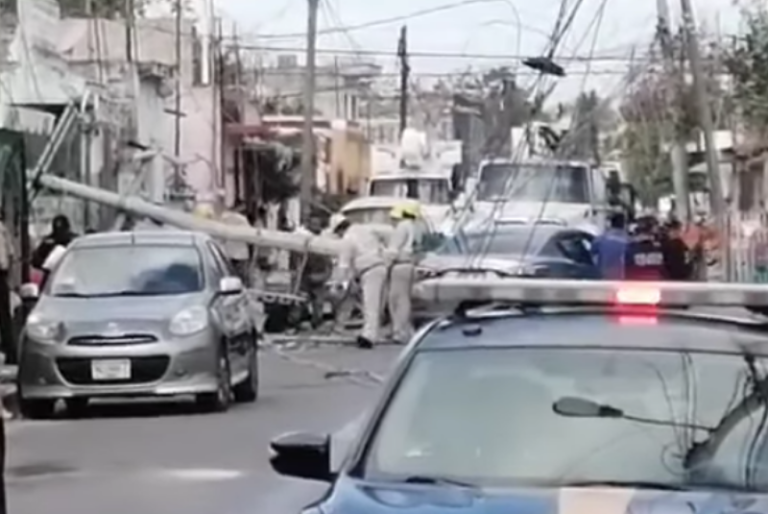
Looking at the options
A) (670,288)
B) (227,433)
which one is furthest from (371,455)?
(227,433)

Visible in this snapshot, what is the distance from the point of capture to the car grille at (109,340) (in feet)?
63.4

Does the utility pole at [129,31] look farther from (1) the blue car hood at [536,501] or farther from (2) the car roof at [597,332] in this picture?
(1) the blue car hood at [536,501]

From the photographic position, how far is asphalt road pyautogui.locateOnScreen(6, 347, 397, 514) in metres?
14.2

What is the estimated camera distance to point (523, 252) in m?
28.6

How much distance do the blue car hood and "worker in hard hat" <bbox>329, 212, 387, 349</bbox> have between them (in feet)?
74.6

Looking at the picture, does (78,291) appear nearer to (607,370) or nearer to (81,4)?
(607,370)

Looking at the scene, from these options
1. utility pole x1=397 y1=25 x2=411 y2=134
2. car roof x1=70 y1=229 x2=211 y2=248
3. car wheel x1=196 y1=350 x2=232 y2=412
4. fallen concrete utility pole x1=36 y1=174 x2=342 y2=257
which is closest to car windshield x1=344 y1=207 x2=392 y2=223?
fallen concrete utility pole x1=36 y1=174 x2=342 y2=257

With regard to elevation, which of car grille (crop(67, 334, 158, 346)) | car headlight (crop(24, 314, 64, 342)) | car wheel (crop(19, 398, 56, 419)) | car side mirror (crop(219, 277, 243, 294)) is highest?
car side mirror (crop(219, 277, 243, 294))

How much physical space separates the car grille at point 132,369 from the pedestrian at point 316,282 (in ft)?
46.3

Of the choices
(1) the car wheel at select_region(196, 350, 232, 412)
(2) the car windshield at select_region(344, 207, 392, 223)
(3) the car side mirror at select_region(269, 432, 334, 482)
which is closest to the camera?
(3) the car side mirror at select_region(269, 432, 334, 482)

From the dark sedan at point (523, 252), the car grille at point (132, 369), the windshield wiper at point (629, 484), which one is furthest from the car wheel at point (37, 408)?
the windshield wiper at point (629, 484)

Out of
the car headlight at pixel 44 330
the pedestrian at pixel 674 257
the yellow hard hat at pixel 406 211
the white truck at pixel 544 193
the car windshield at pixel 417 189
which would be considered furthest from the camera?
the car windshield at pixel 417 189

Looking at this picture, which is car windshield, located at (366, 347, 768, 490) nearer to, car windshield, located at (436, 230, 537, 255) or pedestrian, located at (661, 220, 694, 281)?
car windshield, located at (436, 230, 537, 255)

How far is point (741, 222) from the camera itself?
49656 millimetres
